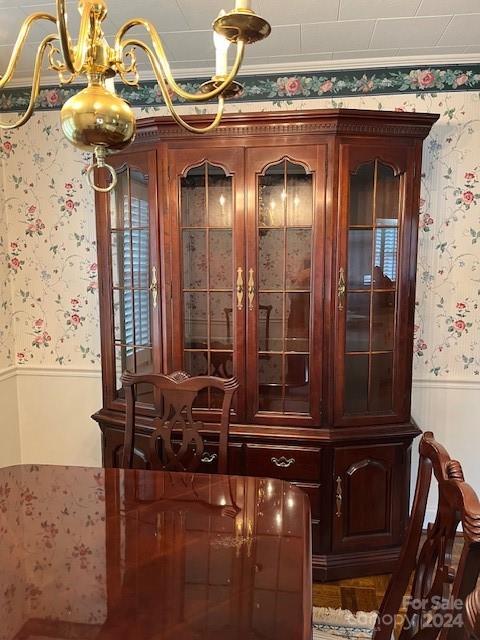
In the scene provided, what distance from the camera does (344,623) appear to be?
199 centimetres

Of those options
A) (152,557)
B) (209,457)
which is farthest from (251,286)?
(152,557)

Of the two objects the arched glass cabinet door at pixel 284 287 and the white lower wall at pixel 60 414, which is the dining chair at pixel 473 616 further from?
the white lower wall at pixel 60 414

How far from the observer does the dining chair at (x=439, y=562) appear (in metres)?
0.75

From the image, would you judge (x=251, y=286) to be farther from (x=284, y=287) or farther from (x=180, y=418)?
(x=180, y=418)

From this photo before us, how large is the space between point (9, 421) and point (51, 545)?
1.91 metres

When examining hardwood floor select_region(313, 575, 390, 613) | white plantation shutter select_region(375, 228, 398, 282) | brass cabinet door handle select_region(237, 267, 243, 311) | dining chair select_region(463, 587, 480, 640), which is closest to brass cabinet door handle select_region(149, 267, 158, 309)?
brass cabinet door handle select_region(237, 267, 243, 311)

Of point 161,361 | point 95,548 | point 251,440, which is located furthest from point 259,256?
point 95,548

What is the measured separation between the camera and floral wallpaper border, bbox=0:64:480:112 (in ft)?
7.98

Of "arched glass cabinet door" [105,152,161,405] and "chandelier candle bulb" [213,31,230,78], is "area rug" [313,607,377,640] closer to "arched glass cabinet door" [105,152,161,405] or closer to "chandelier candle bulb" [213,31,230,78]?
"arched glass cabinet door" [105,152,161,405]

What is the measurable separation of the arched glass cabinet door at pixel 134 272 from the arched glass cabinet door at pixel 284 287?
463 millimetres

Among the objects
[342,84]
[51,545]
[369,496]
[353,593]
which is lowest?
[353,593]

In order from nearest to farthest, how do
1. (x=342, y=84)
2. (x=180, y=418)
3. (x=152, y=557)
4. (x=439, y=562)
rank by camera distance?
(x=439, y=562), (x=152, y=557), (x=180, y=418), (x=342, y=84)

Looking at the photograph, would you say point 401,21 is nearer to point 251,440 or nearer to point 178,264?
point 178,264

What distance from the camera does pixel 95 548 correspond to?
1193mm
